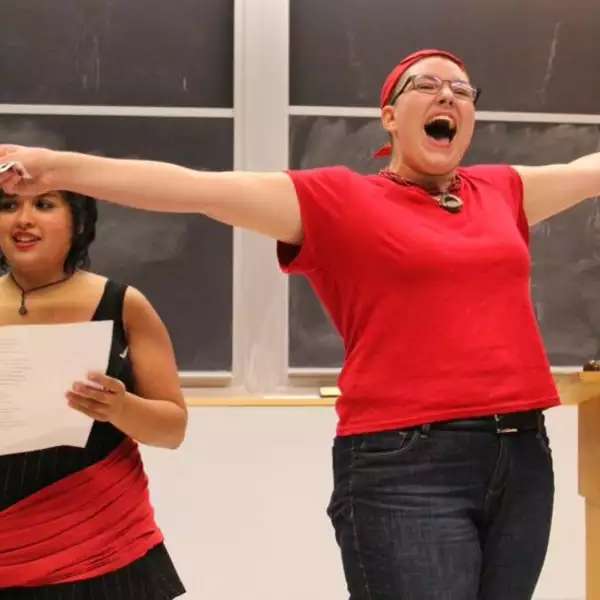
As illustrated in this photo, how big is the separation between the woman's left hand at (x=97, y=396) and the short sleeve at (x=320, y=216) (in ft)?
1.06

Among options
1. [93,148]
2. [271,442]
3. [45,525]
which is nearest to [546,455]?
[45,525]

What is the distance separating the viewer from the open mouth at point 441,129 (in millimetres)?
1447

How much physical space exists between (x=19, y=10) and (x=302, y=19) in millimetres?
930

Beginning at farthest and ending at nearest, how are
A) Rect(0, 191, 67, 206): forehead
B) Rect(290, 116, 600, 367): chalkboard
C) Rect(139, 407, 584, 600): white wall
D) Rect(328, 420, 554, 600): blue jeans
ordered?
Rect(290, 116, 600, 367): chalkboard
Rect(139, 407, 584, 600): white wall
Rect(0, 191, 67, 206): forehead
Rect(328, 420, 554, 600): blue jeans

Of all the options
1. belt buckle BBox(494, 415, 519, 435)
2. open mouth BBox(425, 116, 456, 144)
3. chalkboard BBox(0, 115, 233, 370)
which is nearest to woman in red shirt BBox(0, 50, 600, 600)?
belt buckle BBox(494, 415, 519, 435)

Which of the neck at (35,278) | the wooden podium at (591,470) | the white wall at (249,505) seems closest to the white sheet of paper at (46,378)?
the neck at (35,278)

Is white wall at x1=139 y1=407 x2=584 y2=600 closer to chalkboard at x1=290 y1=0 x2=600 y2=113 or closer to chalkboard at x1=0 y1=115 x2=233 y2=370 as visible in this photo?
chalkboard at x1=0 y1=115 x2=233 y2=370

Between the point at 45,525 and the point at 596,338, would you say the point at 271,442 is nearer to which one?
the point at 596,338

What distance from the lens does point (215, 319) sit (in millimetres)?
2973

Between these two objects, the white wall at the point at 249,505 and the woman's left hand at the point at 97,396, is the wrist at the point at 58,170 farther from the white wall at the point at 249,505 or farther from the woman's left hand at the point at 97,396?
the white wall at the point at 249,505

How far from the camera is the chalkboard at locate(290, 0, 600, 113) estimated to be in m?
3.03

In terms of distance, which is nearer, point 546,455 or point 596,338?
point 546,455

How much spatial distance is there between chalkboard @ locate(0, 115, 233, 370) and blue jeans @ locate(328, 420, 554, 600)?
170 cm

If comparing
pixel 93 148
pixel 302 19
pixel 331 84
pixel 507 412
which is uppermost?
pixel 302 19
